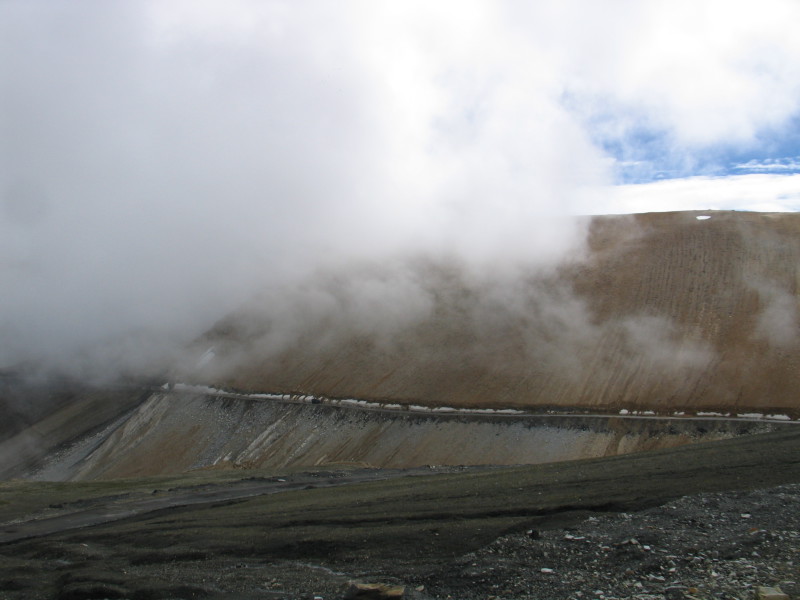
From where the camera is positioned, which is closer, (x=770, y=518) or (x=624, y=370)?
(x=770, y=518)

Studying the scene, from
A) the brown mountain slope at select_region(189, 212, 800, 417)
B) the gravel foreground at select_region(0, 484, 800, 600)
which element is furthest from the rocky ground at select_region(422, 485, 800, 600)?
the brown mountain slope at select_region(189, 212, 800, 417)

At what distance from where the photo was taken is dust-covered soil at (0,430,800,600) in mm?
12703

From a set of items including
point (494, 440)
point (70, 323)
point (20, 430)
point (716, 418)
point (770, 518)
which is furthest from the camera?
point (70, 323)

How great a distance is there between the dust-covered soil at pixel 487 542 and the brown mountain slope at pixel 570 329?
2760 centimetres

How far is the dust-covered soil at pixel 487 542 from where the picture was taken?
41.7ft

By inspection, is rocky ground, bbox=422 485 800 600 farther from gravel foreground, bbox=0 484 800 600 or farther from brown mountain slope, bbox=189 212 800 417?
brown mountain slope, bbox=189 212 800 417

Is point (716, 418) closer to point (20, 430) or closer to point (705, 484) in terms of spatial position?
point (705, 484)

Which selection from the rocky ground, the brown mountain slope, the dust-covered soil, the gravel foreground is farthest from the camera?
the brown mountain slope

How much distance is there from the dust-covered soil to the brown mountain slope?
2760 centimetres

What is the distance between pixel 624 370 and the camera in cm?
5481

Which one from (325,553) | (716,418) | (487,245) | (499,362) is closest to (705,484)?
(325,553)

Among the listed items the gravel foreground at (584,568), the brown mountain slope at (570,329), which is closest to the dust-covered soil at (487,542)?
the gravel foreground at (584,568)

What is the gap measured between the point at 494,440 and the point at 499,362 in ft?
36.4

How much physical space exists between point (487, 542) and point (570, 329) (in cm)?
4887
